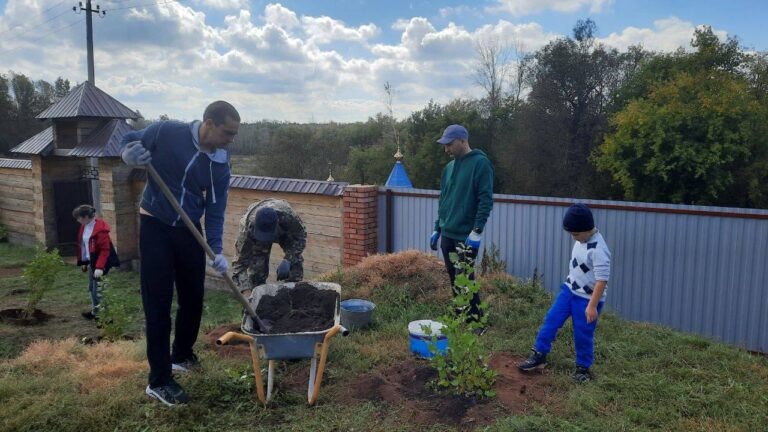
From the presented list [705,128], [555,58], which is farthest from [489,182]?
[555,58]

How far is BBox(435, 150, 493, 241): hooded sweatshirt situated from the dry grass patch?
99.2 inches

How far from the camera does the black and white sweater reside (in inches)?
133

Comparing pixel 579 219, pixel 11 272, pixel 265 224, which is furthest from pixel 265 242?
pixel 11 272

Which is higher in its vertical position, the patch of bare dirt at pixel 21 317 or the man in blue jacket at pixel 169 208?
the man in blue jacket at pixel 169 208

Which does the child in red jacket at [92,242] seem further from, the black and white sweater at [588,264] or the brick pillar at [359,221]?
the black and white sweater at [588,264]

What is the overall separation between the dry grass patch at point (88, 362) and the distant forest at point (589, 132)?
20001 mm

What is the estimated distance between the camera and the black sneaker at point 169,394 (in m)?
3.13

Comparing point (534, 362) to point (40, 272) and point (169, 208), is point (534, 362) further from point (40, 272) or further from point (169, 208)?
point (40, 272)

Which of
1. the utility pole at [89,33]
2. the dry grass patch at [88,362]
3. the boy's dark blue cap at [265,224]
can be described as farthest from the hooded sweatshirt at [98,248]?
the utility pole at [89,33]

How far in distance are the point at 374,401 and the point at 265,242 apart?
1.75m

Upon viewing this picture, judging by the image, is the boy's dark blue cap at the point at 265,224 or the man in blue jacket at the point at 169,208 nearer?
the man in blue jacket at the point at 169,208

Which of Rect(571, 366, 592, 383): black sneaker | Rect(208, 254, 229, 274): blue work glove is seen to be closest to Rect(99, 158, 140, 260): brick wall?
Rect(208, 254, 229, 274): blue work glove

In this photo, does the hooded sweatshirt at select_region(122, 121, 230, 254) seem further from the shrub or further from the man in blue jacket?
the shrub

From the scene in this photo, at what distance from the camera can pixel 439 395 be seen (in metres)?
3.34
